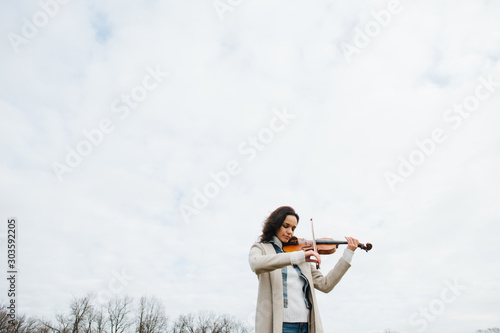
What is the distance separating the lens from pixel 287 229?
414cm

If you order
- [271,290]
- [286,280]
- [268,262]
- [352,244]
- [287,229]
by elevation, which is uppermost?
[287,229]

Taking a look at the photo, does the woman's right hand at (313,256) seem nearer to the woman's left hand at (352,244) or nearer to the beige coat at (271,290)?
the beige coat at (271,290)

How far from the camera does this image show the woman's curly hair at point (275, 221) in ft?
13.6

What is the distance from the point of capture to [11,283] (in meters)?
17.6

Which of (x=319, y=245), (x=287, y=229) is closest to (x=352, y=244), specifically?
(x=287, y=229)

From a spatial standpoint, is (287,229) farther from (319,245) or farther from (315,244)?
(319,245)

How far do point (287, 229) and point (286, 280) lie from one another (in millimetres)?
616

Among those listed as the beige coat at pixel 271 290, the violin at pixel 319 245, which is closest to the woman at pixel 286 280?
the beige coat at pixel 271 290

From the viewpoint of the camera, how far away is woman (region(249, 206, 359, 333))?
345cm

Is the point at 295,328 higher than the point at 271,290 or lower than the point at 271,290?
lower

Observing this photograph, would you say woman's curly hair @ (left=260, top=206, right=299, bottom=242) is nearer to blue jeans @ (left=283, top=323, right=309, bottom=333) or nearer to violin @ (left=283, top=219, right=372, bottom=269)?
violin @ (left=283, top=219, right=372, bottom=269)

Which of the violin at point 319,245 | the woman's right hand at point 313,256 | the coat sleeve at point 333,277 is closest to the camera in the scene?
the woman's right hand at point 313,256

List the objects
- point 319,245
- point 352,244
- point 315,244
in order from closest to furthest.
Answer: point 352,244, point 315,244, point 319,245

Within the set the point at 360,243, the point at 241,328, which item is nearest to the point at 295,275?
the point at 360,243
